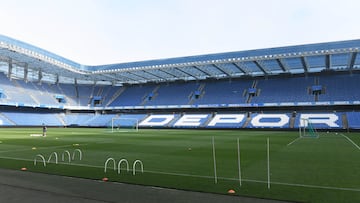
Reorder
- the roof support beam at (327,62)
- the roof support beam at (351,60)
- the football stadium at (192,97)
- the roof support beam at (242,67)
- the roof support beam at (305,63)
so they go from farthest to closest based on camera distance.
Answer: the roof support beam at (242,67) < the roof support beam at (305,63) < the roof support beam at (327,62) < the roof support beam at (351,60) < the football stadium at (192,97)

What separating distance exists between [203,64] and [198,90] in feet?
48.3

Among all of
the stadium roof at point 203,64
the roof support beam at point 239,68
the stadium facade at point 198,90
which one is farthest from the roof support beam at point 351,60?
the roof support beam at point 239,68

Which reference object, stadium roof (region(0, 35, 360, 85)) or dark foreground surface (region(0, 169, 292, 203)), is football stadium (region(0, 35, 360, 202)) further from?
dark foreground surface (region(0, 169, 292, 203))

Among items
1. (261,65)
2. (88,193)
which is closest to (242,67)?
(261,65)

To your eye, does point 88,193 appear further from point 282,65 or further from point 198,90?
point 198,90

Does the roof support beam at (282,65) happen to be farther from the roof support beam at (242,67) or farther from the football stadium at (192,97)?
the roof support beam at (242,67)

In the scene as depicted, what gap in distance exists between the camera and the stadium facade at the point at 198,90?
4572cm

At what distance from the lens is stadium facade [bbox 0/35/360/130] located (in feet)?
150

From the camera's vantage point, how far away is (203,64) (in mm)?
47750

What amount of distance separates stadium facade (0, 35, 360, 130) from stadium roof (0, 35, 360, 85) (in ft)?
0.50

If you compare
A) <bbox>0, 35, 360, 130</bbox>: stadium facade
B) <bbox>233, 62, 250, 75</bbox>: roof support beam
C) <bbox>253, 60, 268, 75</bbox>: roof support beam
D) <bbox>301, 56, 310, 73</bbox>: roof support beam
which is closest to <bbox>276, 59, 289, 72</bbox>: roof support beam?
<bbox>0, 35, 360, 130</bbox>: stadium facade

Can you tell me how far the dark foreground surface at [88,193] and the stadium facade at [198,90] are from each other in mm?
39038

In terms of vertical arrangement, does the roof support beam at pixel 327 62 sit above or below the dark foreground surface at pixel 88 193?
above

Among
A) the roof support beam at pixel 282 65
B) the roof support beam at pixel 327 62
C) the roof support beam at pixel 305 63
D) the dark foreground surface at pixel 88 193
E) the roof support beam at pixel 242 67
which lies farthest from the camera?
the roof support beam at pixel 242 67
